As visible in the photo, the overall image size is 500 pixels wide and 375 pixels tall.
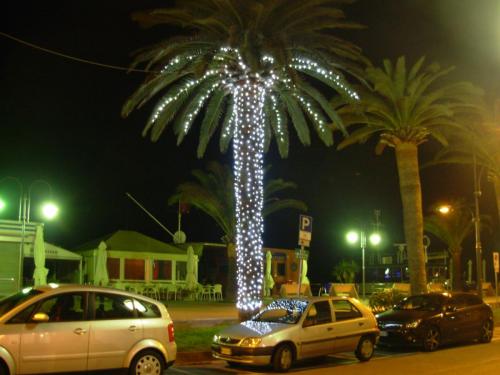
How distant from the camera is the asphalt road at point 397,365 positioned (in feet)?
41.8

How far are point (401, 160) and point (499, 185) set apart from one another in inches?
427

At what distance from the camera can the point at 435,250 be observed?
192ft

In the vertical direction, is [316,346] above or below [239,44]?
below

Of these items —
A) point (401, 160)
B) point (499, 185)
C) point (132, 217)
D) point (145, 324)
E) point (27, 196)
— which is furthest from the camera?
point (132, 217)

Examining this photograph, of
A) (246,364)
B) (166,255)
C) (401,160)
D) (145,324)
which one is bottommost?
(246,364)

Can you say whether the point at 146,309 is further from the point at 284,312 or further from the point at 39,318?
the point at 284,312

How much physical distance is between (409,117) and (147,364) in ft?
51.5

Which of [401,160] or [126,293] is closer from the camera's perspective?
[126,293]

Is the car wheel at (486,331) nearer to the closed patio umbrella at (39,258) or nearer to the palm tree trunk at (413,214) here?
the palm tree trunk at (413,214)

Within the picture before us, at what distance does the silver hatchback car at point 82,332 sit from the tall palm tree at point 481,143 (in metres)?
18.0

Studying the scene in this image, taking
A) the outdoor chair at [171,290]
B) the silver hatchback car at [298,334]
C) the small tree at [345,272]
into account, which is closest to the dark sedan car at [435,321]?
the silver hatchback car at [298,334]

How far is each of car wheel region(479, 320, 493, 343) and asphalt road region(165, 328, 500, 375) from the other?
5.13 feet

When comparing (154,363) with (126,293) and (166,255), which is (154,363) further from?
(166,255)

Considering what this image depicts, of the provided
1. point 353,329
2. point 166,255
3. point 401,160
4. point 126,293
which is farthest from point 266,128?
point 166,255
